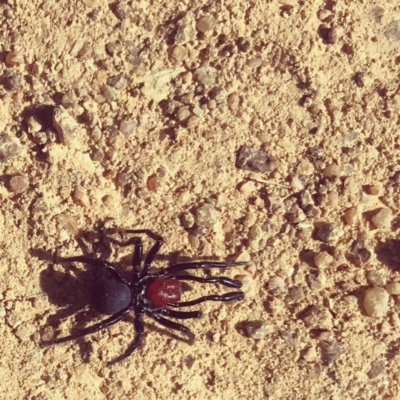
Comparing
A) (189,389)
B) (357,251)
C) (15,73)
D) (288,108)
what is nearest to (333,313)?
(357,251)

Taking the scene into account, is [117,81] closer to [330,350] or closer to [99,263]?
[99,263]

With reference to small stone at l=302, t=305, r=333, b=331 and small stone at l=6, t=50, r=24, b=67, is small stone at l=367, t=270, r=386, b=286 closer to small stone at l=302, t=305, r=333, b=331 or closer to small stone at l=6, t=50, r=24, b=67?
small stone at l=302, t=305, r=333, b=331

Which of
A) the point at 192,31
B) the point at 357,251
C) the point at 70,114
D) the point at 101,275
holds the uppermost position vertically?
the point at 192,31

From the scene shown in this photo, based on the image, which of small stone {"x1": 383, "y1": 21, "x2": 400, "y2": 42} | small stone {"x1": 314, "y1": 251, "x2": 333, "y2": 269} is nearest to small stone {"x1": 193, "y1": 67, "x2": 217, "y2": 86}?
small stone {"x1": 383, "y1": 21, "x2": 400, "y2": 42}

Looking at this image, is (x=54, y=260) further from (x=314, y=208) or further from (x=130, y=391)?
(x=314, y=208)

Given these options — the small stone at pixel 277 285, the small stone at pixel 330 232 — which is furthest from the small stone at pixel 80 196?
the small stone at pixel 330 232

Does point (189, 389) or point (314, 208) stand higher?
point (314, 208)

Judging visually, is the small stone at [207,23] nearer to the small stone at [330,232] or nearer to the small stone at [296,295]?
the small stone at [330,232]
